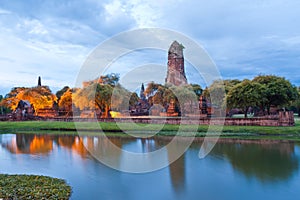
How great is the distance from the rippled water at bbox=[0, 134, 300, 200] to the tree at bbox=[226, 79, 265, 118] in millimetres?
9650

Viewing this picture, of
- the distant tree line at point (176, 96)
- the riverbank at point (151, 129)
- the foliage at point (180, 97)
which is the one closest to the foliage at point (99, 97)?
the distant tree line at point (176, 96)

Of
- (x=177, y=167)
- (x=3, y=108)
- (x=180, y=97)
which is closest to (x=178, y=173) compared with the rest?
(x=177, y=167)

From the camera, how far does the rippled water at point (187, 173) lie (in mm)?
9945

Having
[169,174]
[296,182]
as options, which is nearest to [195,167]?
[169,174]

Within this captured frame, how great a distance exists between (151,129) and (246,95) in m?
11.1

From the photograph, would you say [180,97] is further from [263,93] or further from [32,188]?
[32,188]

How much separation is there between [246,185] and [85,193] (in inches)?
255

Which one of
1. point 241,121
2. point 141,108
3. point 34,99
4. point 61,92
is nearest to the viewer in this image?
point 241,121

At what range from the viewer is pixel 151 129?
29250mm

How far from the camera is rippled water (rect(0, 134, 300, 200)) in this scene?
9.95 metres

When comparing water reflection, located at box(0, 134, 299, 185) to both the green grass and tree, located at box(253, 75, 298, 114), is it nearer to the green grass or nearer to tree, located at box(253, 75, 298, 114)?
the green grass

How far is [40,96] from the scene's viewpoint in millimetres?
49438

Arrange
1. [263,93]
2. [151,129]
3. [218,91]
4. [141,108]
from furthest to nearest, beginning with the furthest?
[141,108]
[218,91]
[151,129]
[263,93]

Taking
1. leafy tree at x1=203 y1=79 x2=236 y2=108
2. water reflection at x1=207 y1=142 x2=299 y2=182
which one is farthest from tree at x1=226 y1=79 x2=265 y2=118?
leafy tree at x1=203 y1=79 x2=236 y2=108
